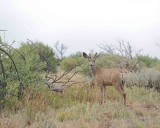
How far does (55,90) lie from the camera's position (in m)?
14.9

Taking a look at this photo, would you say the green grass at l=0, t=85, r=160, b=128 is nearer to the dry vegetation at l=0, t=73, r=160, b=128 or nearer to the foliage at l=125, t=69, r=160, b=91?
the dry vegetation at l=0, t=73, r=160, b=128

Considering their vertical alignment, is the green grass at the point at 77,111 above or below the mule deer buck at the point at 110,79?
below

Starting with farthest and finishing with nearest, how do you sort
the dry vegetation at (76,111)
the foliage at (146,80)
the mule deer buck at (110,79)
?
the foliage at (146,80) < the mule deer buck at (110,79) < the dry vegetation at (76,111)

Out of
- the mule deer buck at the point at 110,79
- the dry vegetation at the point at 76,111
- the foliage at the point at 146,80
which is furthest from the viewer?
the foliage at the point at 146,80

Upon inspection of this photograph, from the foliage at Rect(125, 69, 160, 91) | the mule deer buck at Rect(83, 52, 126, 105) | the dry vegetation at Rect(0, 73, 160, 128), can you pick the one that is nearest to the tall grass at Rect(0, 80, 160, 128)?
the dry vegetation at Rect(0, 73, 160, 128)

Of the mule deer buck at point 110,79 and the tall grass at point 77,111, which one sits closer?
the tall grass at point 77,111

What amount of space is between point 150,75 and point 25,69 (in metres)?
7.93

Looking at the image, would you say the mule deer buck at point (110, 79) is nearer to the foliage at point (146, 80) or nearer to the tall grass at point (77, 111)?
the tall grass at point (77, 111)

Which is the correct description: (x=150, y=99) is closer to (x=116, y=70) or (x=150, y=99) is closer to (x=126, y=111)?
(x=116, y=70)

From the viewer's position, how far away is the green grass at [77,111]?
10.2 m

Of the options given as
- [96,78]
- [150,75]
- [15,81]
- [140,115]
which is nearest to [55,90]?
[96,78]

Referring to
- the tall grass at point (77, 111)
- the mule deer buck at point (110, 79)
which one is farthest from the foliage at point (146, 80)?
the mule deer buck at point (110, 79)

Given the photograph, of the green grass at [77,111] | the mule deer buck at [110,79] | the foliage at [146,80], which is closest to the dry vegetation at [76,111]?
the green grass at [77,111]

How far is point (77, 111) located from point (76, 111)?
33mm
